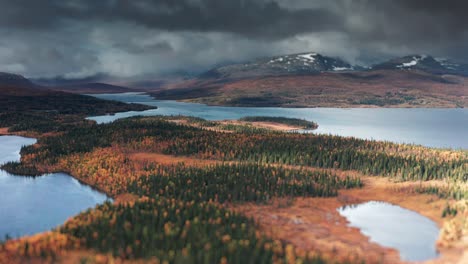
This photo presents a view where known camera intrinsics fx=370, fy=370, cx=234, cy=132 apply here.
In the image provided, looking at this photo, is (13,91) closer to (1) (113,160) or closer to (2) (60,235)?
(1) (113,160)

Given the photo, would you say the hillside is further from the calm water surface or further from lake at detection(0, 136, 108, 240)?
the calm water surface

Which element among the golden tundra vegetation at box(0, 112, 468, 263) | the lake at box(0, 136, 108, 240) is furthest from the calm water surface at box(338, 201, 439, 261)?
the lake at box(0, 136, 108, 240)

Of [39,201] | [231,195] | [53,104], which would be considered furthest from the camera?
[53,104]

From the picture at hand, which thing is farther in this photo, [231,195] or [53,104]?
[53,104]

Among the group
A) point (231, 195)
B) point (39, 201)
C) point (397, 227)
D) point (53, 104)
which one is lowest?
point (39, 201)

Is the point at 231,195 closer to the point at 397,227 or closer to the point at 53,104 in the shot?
the point at 397,227

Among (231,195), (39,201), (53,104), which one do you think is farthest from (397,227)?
(53,104)
